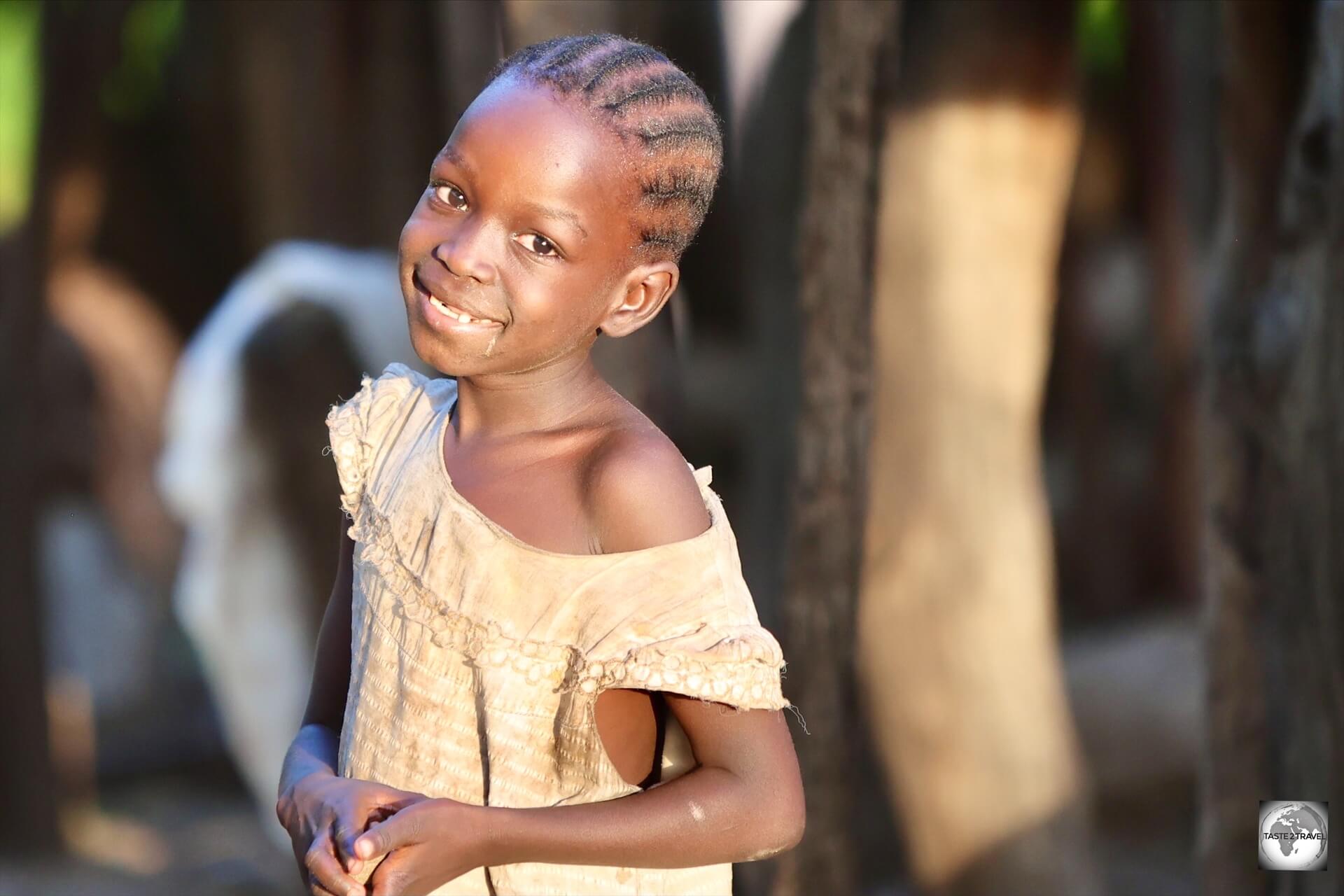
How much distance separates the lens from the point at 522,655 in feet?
3.37

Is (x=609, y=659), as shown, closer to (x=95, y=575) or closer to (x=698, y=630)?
(x=698, y=630)

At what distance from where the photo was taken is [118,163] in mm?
5066

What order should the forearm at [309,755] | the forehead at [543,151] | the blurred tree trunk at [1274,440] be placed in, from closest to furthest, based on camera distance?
1. the forehead at [543,151]
2. the forearm at [309,755]
3. the blurred tree trunk at [1274,440]

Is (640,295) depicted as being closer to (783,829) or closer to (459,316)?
(459,316)

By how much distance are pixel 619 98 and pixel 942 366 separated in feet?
6.78

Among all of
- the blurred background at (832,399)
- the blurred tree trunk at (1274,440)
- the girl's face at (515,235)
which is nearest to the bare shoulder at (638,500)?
the girl's face at (515,235)

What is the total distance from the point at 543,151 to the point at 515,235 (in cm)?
7

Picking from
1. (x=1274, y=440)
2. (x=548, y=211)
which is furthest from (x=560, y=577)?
(x=1274, y=440)

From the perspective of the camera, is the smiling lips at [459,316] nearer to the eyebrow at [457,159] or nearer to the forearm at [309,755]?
the eyebrow at [457,159]

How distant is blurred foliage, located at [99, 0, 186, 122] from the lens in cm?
466

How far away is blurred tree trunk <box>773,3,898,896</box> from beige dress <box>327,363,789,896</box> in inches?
60.0

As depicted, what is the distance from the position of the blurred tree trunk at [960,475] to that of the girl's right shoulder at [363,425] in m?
1.79

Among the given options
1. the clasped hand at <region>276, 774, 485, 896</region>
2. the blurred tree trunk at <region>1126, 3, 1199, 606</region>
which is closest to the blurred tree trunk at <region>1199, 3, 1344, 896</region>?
the clasped hand at <region>276, 774, 485, 896</region>

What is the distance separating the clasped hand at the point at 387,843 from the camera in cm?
90
